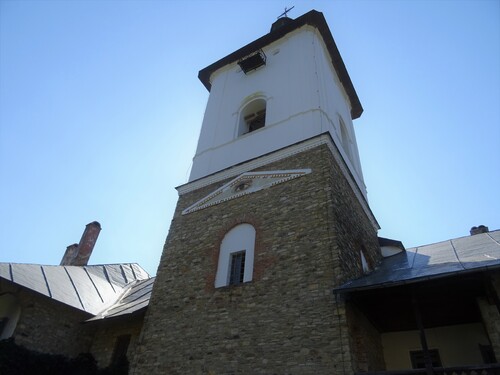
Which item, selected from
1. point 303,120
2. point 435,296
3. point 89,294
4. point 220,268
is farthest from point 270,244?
point 89,294

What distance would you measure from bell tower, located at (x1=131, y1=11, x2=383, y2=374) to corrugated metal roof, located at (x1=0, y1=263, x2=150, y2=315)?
141 inches

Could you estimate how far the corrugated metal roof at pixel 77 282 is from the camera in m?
11.0

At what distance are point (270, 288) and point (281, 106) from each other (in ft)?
21.9

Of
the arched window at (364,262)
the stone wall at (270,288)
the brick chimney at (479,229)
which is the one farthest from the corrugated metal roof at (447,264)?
the brick chimney at (479,229)

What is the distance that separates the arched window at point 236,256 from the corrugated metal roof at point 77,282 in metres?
5.27

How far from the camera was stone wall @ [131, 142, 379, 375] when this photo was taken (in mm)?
7031

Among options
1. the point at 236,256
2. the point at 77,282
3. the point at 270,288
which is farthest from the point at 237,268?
the point at 77,282

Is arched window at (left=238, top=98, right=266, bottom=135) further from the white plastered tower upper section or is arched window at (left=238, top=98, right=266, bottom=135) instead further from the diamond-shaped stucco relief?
the diamond-shaped stucco relief

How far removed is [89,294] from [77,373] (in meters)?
2.98

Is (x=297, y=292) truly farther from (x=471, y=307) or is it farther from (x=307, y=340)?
(x=471, y=307)

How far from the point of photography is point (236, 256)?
31.2 ft

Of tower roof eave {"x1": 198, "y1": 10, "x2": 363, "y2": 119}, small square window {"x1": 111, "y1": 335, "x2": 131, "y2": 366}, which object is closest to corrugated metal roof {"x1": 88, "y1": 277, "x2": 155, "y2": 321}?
small square window {"x1": 111, "y1": 335, "x2": 131, "y2": 366}

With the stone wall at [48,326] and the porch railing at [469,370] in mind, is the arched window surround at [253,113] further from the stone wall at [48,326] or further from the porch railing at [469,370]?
the porch railing at [469,370]

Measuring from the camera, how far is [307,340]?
22.7ft
